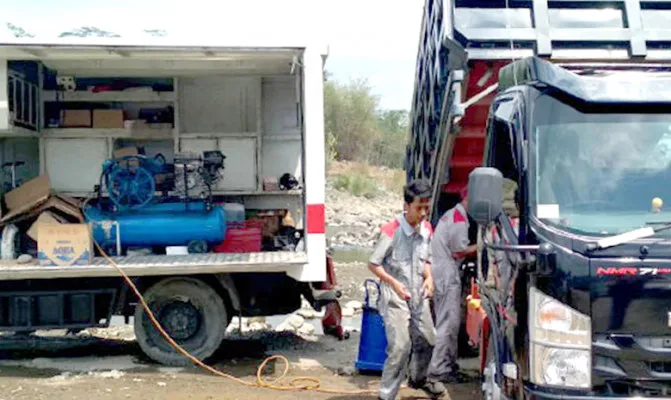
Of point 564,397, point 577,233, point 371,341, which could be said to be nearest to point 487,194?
point 577,233

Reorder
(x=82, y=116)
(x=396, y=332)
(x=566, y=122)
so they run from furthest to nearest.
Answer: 1. (x=82, y=116)
2. (x=396, y=332)
3. (x=566, y=122)

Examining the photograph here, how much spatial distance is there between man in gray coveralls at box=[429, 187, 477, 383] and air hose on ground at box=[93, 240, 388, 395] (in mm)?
690

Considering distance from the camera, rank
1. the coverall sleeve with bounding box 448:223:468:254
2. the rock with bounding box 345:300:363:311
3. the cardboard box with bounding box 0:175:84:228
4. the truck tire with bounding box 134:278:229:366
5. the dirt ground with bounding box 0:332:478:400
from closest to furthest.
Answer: the coverall sleeve with bounding box 448:223:468:254
the dirt ground with bounding box 0:332:478:400
the truck tire with bounding box 134:278:229:366
the cardboard box with bounding box 0:175:84:228
the rock with bounding box 345:300:363:311

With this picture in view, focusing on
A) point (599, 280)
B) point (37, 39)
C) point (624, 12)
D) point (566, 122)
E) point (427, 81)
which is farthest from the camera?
point (427, 81)

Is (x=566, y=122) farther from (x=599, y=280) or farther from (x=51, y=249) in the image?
(x=51, y=249)

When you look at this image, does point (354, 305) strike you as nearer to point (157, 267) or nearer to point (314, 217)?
point (314, 217)

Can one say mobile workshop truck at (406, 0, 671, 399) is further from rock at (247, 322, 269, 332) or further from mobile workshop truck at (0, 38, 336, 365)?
rock at (247, 322, 269, 332)

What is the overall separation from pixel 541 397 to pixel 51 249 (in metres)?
5.69

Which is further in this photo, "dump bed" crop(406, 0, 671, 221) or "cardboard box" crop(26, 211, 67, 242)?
"cardboard box" crop(26, 211, 67, 242)

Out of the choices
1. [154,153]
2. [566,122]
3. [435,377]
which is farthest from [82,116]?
[566,122]

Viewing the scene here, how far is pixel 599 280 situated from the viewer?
466cm

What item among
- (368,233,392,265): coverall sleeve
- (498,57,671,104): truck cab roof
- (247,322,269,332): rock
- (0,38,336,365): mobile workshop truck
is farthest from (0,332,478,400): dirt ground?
(498,57,671,104): truck cab roof

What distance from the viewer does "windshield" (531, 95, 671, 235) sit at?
4953mm

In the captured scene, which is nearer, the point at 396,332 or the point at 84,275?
the point at 396,332
